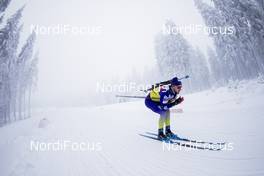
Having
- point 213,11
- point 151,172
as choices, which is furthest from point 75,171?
point 213,11

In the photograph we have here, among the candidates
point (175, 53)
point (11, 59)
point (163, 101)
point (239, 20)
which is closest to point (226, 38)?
point (239, 20)

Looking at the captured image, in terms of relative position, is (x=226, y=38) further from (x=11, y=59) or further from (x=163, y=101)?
(x=11, y=59)

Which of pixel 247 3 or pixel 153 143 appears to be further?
pixel 247 3

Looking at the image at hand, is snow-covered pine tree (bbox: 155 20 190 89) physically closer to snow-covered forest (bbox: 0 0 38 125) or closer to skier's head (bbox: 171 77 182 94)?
snow-covered forest (bbox: 0 0 38 125)

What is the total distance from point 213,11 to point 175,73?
537 inches

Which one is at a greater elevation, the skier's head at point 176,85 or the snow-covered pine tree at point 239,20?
the snow-covered pine tree at point 239,20

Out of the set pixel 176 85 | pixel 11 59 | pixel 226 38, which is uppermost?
pixel 226 38

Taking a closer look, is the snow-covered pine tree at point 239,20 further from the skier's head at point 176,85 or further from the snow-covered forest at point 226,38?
the skier's head at point 176,85

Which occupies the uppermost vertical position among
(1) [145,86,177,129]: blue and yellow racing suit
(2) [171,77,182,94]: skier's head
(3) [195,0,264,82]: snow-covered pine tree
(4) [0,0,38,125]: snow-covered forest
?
(3) [195,0,264,82]: snow-covered pine tree

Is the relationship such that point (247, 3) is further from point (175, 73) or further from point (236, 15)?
point (175, 73)

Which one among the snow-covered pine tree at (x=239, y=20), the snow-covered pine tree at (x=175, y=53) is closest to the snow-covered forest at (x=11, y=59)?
the snow-covered pine tree at (x=239, y=20)

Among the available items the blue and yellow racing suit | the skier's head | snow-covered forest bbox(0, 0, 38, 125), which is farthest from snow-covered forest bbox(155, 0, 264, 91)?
snow-covered forest bbox(0, 0, 38, 125)

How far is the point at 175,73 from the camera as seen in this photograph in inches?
1411

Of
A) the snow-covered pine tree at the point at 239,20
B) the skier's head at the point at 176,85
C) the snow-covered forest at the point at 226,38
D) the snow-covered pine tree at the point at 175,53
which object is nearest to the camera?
the skier's head at the point at 176,85
